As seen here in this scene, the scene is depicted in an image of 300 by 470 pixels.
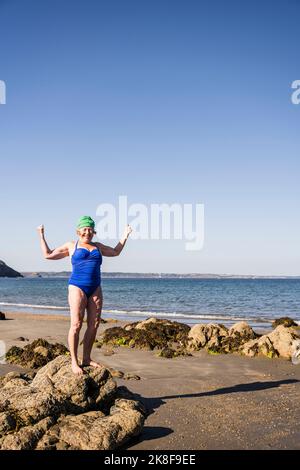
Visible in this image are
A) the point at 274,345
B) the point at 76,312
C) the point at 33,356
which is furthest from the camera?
the point at 274,345

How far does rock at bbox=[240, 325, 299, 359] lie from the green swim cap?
7534mm

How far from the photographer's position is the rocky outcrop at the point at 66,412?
17.7 ft

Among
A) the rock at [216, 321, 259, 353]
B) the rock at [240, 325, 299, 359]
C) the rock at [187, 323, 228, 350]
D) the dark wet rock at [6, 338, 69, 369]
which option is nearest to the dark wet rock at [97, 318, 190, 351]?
the rock at [187, 323, 228, 350]

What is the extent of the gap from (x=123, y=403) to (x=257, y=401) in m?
2.61

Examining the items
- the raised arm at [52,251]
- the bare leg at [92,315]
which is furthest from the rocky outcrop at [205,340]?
the raised arm at [52,251]

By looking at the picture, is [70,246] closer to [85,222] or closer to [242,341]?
[85,222]

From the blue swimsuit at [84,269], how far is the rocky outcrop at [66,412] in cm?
115

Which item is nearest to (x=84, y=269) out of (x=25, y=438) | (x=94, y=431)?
(x=94, y=431)

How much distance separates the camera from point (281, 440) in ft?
19.3

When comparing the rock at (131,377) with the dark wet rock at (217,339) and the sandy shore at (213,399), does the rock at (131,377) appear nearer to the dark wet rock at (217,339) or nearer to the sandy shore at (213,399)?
the sandy shore at (213,399)

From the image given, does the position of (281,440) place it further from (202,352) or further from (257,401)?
(202,352)

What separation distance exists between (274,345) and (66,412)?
8.24m

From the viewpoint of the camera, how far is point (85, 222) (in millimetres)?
7188

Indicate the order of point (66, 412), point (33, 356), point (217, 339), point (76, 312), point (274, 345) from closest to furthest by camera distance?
point (66, 412)
point (76, 312)
point (33, 356)
point (274, 345)
point (217, 339)
